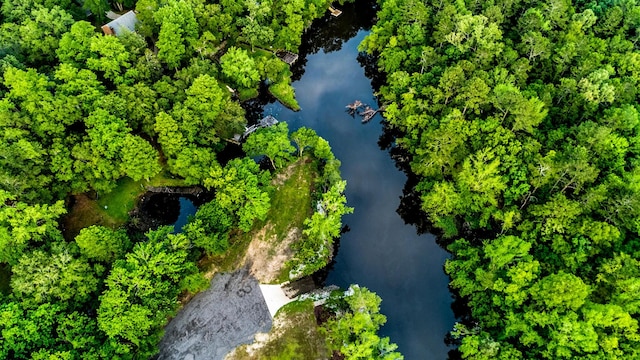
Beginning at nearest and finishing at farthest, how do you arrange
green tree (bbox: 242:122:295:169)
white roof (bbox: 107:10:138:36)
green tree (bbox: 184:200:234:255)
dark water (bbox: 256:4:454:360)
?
green tree (bbox: 184:200:234:255) < dark water (bbox: 256:4:454:360) < green tree (bbox: 242:122:295:169) < white roof (bbox: 107:10:138:36)

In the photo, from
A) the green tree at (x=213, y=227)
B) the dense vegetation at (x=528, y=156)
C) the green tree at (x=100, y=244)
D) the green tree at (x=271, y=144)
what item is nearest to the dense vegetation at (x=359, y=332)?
the dense vegetation at (x=528, y=156)

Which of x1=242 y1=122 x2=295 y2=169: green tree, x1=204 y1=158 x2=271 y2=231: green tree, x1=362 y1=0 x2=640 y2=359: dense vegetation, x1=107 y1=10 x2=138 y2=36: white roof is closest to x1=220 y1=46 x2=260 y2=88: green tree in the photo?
x1=242 y1=122 x2=295 y2=169: green tree

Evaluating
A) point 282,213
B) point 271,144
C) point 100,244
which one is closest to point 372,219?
point 282,213

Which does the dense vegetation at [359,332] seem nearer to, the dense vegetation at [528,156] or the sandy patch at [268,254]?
the dense vegetation at [528,156]

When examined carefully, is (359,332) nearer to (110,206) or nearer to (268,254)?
(268,254)

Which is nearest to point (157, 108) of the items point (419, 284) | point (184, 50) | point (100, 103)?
point (100, 103)

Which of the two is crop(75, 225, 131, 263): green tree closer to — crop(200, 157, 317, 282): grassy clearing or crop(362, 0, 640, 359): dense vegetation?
crop(200, 157, 317, 282): grassy clearing
